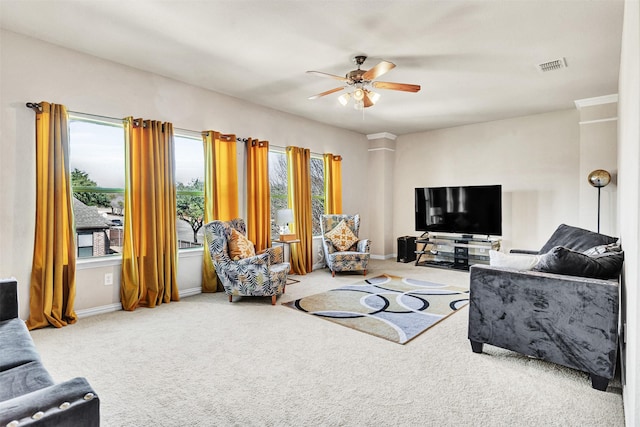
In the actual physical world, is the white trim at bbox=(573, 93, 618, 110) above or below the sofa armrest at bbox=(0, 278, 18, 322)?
above

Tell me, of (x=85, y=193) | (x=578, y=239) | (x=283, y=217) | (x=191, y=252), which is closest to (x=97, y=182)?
(x=85, y=193)

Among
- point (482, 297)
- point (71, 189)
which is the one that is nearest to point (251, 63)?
point (71, 189)

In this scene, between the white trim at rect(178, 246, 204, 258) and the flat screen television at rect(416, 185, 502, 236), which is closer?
the white trim at rect(178, 246, 204, 258)

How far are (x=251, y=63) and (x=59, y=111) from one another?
76.0 inches

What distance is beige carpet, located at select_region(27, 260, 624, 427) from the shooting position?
76.7 inches

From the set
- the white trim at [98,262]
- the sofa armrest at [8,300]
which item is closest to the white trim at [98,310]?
the white trim at [98,262]

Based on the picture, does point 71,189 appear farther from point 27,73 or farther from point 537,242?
point 537,242

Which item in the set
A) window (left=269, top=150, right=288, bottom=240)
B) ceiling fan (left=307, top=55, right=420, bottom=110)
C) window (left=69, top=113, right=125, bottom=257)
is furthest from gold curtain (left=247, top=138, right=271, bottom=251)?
ceiling fan (left=307, top=55, right=420, bottom=110)

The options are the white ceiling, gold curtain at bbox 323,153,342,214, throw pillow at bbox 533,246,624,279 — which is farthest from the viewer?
gold curtain at bbox 323,153,342,214

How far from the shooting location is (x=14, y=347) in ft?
5.60

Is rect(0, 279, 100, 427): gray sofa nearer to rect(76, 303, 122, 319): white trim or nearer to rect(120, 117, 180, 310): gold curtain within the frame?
rect(76, 303, 122, 319): white trim

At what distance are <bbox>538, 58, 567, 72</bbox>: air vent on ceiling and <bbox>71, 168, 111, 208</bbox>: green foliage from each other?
5.04 metres

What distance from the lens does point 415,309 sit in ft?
12.6

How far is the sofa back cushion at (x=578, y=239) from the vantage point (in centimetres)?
301
